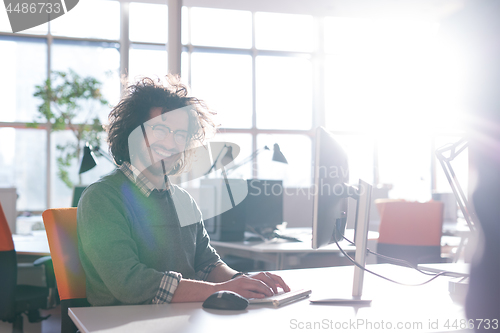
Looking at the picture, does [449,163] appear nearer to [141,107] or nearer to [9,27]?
[141,107]

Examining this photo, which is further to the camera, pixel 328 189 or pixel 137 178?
pixel 137 178

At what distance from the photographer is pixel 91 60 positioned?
20.3 ft

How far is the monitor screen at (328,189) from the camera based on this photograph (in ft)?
3.34

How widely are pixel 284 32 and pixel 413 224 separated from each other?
16.1 feet

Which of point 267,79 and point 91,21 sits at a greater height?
point 91,21

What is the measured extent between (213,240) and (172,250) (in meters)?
1.63

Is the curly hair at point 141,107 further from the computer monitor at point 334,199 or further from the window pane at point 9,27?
the window pane at point 9,27

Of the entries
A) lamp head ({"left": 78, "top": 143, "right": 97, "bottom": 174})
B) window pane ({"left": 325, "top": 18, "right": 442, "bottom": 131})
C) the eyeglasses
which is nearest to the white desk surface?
lamp head ({"left": 78, "top": 143, "right": 97, "bottom": 174})

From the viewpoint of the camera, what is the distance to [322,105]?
7051mm

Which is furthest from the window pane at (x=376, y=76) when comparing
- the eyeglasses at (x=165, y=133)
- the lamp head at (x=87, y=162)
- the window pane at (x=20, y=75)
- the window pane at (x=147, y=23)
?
the eyeglasses at (x=165, y=133)

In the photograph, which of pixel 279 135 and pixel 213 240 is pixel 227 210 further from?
pixel 279 135

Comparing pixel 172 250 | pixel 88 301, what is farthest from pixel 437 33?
pixel 88 301

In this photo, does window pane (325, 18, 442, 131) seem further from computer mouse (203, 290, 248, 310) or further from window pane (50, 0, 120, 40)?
computer mouse (203, 290, 248, 310)

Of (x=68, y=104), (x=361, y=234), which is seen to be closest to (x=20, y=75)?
(x=68, y=104)
